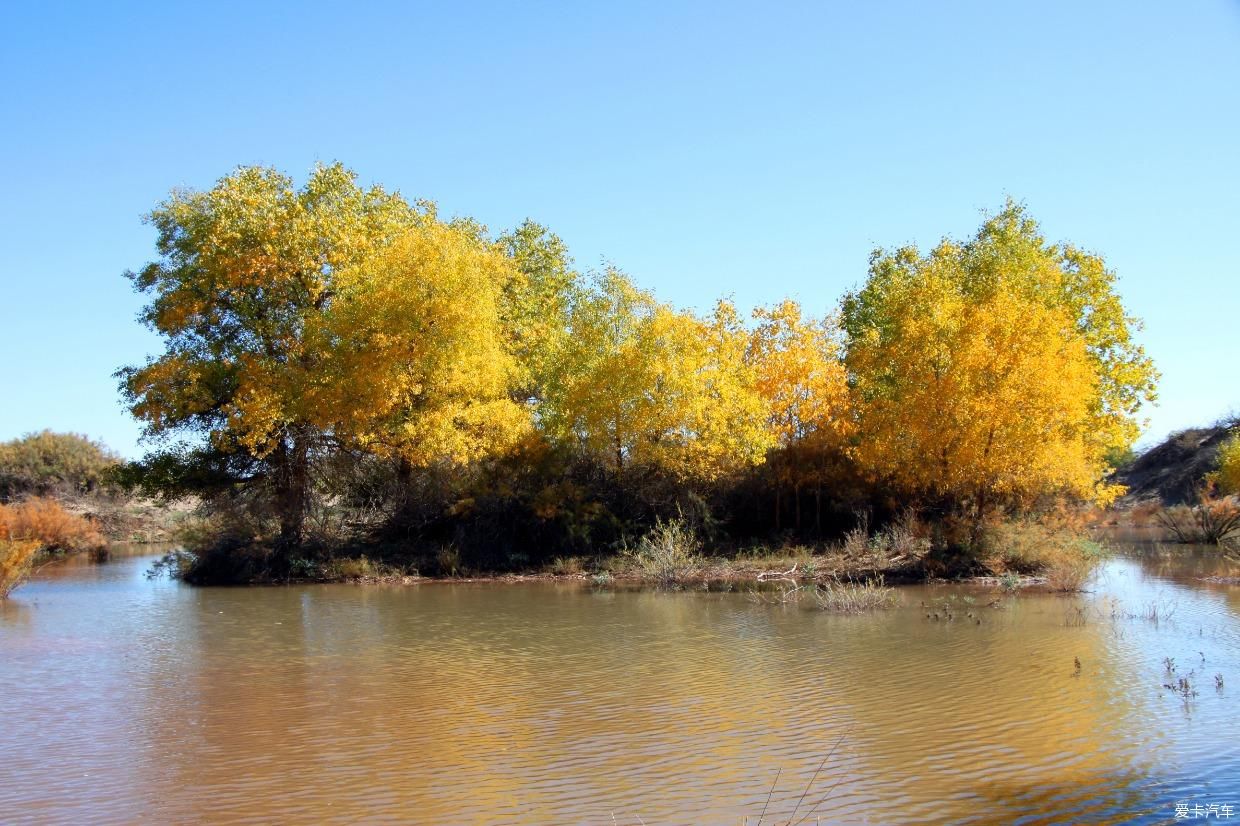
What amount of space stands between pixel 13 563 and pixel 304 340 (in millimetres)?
8798

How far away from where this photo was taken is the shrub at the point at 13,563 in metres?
22.5

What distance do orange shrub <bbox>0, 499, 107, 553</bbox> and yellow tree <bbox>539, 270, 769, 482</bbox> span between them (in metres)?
20.1

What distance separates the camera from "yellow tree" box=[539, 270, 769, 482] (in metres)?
27.5

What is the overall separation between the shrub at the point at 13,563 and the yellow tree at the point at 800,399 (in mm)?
19078

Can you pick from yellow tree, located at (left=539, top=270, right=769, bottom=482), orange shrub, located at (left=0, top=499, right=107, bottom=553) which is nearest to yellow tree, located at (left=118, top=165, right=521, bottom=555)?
yellow tree, located at (left=539, top=270, right=769, bottom=482)

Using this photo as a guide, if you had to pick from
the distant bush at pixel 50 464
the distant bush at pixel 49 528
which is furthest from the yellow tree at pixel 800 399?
the distant bush at pixel 50 464

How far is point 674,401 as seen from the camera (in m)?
27.5

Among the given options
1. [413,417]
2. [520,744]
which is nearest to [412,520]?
[413,417]

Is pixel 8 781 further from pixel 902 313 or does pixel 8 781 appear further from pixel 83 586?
pixel 902 313

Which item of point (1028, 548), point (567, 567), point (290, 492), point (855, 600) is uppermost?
point (290, 492)

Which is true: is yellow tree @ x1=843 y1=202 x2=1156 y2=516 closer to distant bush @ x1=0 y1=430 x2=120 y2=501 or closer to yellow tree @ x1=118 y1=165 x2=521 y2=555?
yellow tree @ x1=118 y1=165 x2=521 y2=555

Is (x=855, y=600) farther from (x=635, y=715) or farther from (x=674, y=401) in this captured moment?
(x=674, y=401)

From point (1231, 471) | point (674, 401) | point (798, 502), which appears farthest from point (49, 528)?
point (1231, 471)

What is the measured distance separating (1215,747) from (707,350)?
65.6 feet
